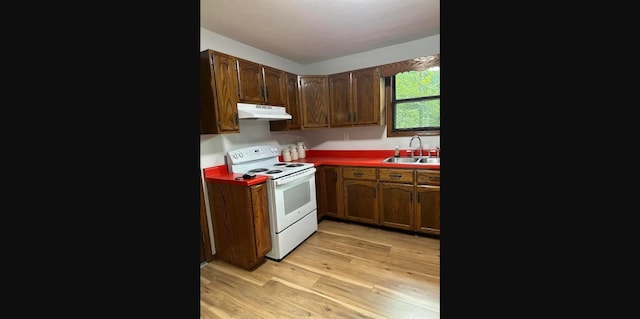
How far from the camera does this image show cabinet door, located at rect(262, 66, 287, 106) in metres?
2.78

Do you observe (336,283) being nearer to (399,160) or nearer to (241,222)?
(241,222)

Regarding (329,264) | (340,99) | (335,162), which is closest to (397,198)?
(335,162)

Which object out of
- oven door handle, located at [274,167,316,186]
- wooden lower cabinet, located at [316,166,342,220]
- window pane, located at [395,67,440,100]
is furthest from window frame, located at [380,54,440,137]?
oven door handle, located at [274,167,316,186]

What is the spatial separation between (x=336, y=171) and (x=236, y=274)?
1633mm

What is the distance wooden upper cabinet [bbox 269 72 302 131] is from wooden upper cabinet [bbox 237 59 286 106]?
10cm

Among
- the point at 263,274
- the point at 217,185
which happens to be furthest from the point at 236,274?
the point at 217,185

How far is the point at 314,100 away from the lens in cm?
334

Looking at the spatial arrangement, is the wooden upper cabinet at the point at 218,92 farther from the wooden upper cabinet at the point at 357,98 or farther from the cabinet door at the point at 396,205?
the cabinet door at the point at 396,205

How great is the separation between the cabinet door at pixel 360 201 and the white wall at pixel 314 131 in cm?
65

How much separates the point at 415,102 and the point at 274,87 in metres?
1.78

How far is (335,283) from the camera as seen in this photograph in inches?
→ 81.7

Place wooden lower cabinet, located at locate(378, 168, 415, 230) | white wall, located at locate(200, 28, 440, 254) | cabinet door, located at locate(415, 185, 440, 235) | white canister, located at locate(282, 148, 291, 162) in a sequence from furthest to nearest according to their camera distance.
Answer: white canister, located at locate(282, 148, 291, 162)
wooden lower cabinet, located at locate(378, 168, 415, 230)
cabinet door, located at locate(415, 185, 440, 235)
white wall, located at locate(200, 28, 440, 254)

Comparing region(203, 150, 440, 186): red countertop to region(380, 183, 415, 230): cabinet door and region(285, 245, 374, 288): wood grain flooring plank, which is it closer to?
region(380, 183, 415, 230): cabinet door

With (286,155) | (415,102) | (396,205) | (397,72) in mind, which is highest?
(397,72)
